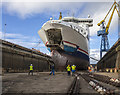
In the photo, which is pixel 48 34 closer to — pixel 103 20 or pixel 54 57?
pixel 54 57

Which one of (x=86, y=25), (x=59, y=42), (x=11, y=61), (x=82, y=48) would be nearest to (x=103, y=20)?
(x=86, y=25)

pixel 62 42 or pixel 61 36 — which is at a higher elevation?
pixel 61 36

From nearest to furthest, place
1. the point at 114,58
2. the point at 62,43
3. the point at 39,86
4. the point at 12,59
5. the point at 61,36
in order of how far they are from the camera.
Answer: the point at 39,86, the point at 114,58, the point at 12,59, the point at 62,43, the point at 61,36

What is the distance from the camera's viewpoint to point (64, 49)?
922 inches

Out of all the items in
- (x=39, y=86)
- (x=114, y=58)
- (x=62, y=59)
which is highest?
(x=114, y=58)

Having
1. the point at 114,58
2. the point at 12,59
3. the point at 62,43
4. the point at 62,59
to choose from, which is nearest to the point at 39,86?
the point at 12,59

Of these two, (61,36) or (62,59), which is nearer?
(62,59)

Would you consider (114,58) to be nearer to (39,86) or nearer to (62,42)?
(62,42)

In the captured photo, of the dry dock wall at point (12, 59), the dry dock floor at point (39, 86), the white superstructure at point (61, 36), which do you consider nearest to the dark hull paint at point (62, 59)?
the white superstructure at point (61, 36)

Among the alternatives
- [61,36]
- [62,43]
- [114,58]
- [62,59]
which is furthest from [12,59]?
[114,58]

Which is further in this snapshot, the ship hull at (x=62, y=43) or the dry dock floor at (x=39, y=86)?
the ship hull at (x=62, y=43)

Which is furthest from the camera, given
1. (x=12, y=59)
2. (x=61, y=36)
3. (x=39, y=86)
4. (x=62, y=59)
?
(x=61, y=36)

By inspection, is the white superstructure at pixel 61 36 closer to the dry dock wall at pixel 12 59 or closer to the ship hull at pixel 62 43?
the ship hull at pixel 62 43

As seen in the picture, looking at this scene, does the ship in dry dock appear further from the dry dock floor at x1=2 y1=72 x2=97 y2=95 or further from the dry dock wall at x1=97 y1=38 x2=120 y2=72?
the dry dock floor at x1=2 y1=72 x2=97 y2=95
